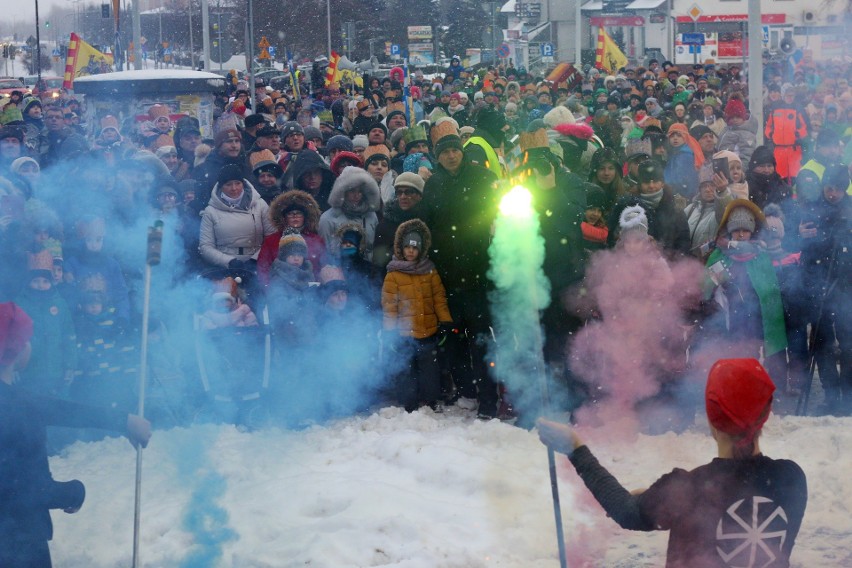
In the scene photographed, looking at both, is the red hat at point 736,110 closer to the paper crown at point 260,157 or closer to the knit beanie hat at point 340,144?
the knit beanie hat at point 340,144

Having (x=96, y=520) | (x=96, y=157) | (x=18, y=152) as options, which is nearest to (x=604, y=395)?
(x=96, y=520)

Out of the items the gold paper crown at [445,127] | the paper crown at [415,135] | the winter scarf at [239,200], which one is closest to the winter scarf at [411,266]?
the winter scarf at [239,200]

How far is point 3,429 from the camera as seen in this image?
450 centimetres

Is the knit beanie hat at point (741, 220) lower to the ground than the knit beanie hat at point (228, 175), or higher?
lower

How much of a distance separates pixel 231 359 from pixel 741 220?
368 centimetres

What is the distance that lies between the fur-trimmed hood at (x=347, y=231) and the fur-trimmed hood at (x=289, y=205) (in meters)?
0.20

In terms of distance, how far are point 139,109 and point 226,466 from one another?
391 inches

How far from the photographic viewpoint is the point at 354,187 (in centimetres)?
917

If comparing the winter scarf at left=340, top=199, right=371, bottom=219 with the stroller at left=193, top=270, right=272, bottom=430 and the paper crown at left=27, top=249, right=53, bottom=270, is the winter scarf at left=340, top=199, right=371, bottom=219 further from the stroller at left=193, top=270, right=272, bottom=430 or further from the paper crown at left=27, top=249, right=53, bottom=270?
the paper crown at left=27, top=249, right=53, bottom=270

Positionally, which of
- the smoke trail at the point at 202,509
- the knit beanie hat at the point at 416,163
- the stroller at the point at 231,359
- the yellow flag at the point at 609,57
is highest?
the yellow flag at the point at 609,57

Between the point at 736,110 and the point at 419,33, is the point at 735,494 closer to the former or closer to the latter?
the point at 736,110

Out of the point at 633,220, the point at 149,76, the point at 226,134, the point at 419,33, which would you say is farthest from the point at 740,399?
the point at 419,33

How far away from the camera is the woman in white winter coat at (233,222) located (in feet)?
29.0

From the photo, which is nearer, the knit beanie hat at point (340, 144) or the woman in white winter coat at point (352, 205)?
the woman in white winter coat at point (352, 205)
